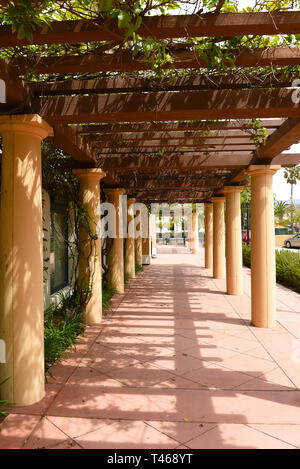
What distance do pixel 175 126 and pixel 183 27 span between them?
90.9 inches

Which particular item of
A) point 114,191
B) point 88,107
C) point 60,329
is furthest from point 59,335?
point 114,191

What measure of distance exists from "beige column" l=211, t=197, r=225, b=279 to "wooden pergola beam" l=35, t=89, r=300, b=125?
797 centimetres

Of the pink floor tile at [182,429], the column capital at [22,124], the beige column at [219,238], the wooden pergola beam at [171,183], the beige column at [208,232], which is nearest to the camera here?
the pink floor tile at [182,429]

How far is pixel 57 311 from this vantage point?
22.1ft

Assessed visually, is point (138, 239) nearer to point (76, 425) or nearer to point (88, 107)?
point (88, 107)

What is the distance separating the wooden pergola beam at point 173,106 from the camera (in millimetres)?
3576

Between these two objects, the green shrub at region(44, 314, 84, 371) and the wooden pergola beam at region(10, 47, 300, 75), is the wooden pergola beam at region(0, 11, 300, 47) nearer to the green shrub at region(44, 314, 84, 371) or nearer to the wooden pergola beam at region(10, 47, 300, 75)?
the wooden pergola beam at region(10, 47, 300, 75)

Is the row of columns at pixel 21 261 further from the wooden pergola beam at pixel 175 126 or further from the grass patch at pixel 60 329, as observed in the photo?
the wooden pergola beam at pixel 175 126

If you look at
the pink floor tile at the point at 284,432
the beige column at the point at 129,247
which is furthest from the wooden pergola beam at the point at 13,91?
the beige column at the point at 129,247

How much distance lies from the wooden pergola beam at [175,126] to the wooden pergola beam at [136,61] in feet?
5.13

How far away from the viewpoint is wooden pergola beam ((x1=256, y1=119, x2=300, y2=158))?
4254 mm

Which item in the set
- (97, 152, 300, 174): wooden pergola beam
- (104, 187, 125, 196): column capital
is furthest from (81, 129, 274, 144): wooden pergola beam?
(104, 187, 125, 196): column capital

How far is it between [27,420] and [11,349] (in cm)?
68
